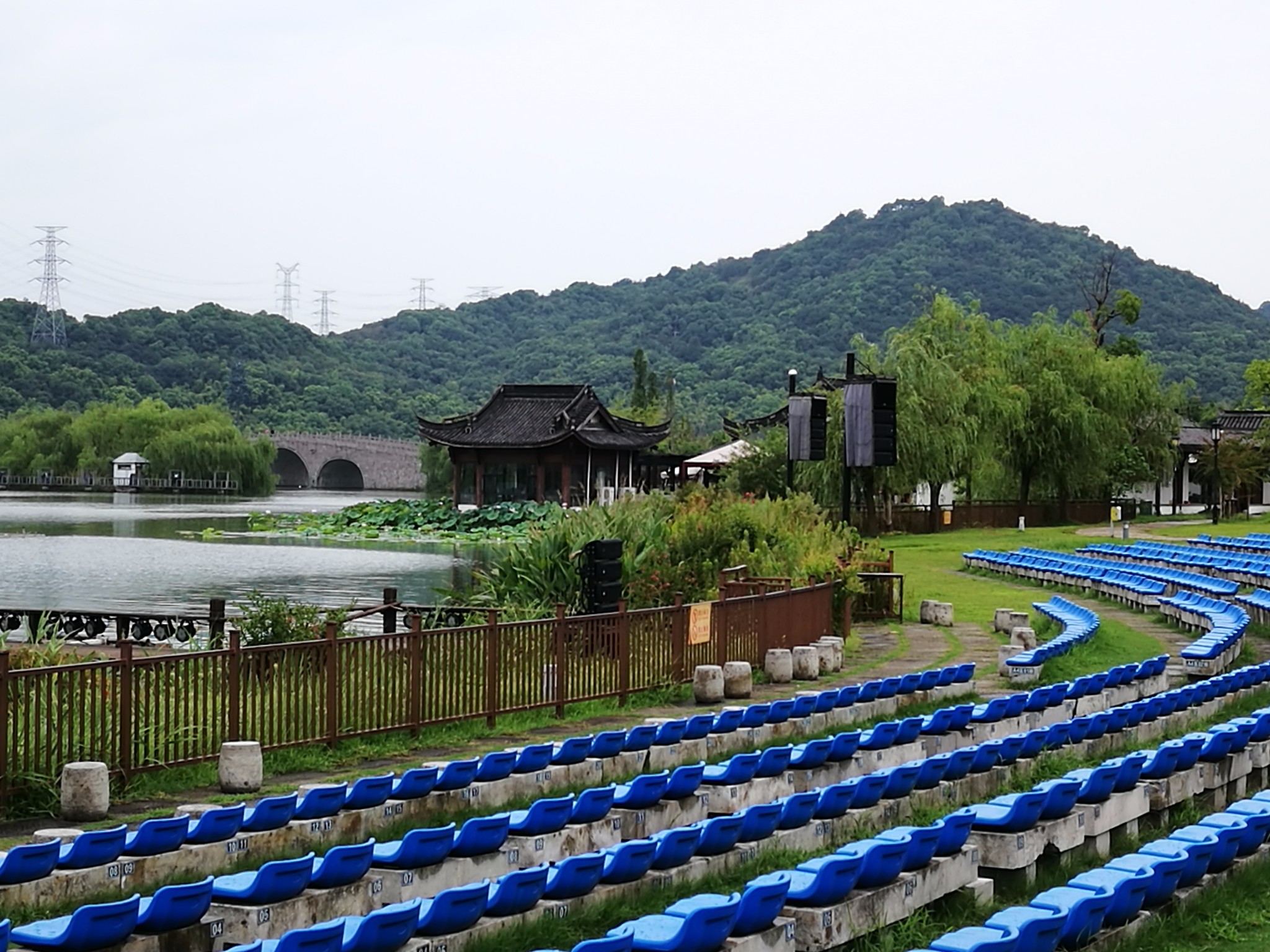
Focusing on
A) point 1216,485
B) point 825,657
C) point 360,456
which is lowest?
point 825,657

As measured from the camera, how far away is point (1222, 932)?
8758 millimetres

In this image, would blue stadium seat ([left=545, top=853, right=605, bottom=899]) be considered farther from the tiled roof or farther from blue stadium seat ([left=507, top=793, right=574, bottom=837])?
the tiled roof

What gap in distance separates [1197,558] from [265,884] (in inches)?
1315

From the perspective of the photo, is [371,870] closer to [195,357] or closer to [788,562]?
[788,562]

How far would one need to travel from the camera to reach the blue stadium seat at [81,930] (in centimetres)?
705

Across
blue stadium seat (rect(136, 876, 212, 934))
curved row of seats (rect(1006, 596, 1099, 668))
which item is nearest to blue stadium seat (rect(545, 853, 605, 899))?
blue stadium seat (rect(136, 876, 212, 934))

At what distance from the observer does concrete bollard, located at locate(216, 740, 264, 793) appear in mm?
12688

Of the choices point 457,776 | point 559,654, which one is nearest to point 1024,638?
point 559,654

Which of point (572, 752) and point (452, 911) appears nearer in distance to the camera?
point (452, 911)

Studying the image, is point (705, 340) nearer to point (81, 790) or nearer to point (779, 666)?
point (779, 666)

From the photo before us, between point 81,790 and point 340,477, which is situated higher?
point 340,477

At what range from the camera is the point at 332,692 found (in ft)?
47.1

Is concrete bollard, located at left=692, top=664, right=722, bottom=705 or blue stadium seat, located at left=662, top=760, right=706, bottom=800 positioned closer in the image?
blue stadium seat, located at left=662, top=760, right=706, bottom=800

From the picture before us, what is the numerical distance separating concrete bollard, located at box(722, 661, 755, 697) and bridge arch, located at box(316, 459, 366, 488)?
144 meters
